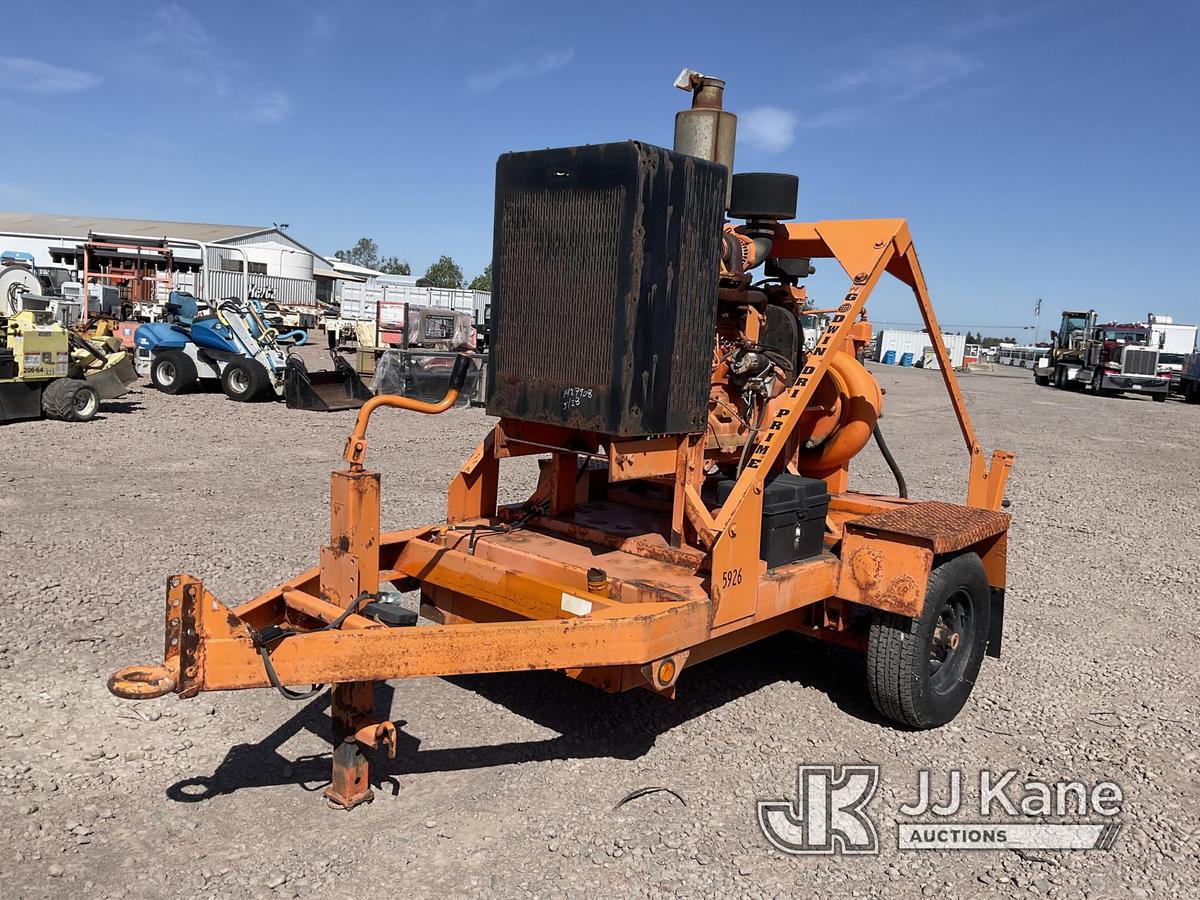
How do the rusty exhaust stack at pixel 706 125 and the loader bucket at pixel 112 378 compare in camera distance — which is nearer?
the rusty exhaust stack at pixel 706 125

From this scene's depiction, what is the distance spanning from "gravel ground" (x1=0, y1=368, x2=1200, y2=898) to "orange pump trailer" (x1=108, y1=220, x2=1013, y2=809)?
1.03 feet

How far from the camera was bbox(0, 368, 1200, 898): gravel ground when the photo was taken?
10.3 ft

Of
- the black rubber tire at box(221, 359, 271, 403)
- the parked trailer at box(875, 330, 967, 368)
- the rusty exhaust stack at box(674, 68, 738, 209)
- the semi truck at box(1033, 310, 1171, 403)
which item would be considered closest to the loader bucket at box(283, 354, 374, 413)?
the black rubber tire at box(221, 359, 271, 403)

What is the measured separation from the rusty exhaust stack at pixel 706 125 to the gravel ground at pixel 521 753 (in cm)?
243

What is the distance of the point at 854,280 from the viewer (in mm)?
4375

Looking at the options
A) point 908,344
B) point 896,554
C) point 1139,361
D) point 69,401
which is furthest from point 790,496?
point 908,344

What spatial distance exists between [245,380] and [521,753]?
12841 mm

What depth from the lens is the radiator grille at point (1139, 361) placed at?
101 ft

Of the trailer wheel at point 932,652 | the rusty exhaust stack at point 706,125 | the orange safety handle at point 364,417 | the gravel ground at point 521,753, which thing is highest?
the rusty exhaust stack at point 706,125

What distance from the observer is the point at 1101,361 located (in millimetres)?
31922

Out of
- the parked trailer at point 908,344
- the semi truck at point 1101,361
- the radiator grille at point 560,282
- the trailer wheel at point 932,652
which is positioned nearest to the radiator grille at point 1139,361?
the semi truck at point 1101,361

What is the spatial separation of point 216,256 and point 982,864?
39.4m

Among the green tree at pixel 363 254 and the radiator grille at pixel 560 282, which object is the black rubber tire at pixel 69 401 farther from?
the green tree at pixel 363 254

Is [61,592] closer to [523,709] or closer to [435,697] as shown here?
[435,697]
